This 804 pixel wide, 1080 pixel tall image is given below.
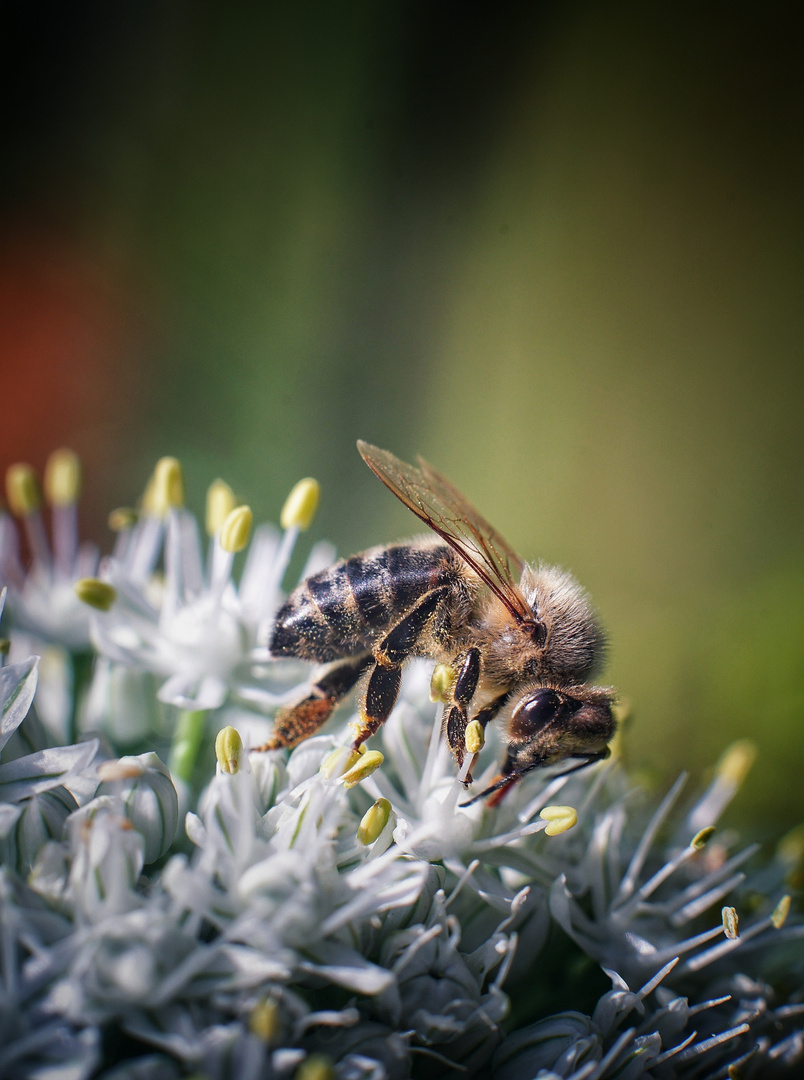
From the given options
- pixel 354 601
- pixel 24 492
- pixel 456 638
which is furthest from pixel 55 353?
pixel 456 638

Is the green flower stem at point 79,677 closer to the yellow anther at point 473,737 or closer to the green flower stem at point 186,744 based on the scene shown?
the green flower stem at point 186,744

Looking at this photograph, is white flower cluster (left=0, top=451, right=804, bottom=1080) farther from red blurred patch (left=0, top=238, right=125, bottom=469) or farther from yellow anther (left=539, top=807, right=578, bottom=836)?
red blurred patch (left=0, top=238, right=125, bottom=469)

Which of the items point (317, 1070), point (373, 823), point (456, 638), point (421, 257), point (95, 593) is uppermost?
point (421, 257)

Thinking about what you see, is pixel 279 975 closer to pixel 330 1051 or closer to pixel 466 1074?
pixel 330 1051

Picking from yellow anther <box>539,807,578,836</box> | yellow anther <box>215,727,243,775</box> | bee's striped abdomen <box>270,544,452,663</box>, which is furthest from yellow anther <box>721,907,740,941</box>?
yellow anther <box>215,727,243,775</box>

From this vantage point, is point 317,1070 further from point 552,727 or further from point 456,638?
point 456,638

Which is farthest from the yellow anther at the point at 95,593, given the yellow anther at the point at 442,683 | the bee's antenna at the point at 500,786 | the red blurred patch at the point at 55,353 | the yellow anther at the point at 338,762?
the red blurred patch at the point at 55,353
